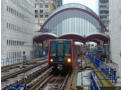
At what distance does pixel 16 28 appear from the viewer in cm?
4850

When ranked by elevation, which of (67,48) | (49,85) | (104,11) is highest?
(104,11)

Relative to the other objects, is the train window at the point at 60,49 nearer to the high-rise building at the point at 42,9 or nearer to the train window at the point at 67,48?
the train window at the point at 67,48

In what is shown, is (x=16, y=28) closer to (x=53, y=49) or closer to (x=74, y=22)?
(x=53, y=49)

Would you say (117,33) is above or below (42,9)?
below

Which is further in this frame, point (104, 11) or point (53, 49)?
point (104, 11)

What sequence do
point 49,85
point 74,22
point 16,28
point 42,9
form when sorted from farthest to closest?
point 42,9, point 74,22, point 16,28, point 49,85

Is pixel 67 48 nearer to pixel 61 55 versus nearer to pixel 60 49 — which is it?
pixel 60 49

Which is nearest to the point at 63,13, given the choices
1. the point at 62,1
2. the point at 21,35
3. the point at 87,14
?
the point at 87,14

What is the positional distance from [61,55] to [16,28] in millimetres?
31076

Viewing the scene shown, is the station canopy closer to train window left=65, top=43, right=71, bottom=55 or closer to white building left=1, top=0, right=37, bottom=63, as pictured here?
white building left=1, top=0, right=37, bottom=63

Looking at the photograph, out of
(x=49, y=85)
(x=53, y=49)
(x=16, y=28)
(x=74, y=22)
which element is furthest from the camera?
(x=74, y=22)

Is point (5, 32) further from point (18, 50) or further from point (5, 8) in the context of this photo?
point (18, 50)

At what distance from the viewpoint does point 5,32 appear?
40.9m

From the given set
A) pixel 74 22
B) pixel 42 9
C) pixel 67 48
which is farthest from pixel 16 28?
pixel 42 9
